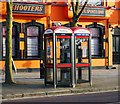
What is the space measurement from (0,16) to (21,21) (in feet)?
5.67

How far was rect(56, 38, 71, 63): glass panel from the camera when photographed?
1338 cm

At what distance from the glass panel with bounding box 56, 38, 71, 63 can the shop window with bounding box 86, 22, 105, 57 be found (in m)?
11.3

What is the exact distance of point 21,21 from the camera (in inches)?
876

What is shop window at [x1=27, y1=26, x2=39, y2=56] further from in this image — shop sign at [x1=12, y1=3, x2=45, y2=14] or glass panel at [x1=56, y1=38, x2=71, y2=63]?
glass panel at [x1=56, y1=38, x2=71, y2=63]

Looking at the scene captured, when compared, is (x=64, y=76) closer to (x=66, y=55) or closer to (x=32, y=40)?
(x=66, y=55)

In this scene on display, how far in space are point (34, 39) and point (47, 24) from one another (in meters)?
1.61

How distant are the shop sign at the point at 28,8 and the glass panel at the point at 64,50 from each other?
8.79 metres

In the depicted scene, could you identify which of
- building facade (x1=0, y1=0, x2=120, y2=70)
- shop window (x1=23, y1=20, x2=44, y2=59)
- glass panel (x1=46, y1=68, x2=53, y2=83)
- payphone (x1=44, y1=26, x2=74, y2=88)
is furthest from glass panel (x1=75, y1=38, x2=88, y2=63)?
shop window (x1=23, y1=20, x2=44, y2=59)

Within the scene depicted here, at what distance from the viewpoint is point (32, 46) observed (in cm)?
2277

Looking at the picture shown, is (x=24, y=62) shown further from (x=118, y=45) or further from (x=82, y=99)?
(x=82, y=99)

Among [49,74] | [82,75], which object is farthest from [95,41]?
[49,74]

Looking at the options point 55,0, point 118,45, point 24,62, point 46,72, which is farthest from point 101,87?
point 118,45

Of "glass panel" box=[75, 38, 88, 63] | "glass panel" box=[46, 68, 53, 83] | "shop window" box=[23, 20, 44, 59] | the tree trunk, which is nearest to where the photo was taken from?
"glass panel" box=[46, 68, 53, 83]

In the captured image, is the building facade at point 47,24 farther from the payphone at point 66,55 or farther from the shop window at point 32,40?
the payphone at point 66,55
